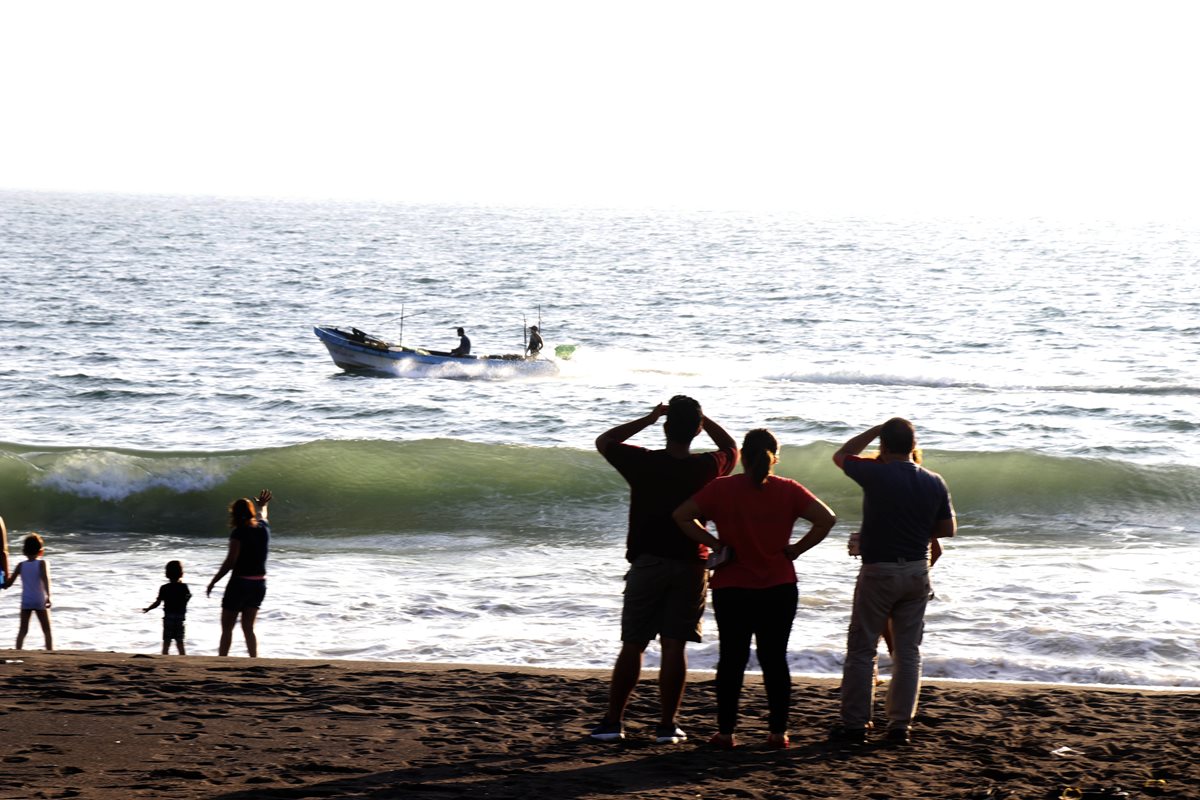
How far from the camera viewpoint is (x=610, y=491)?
20.3m

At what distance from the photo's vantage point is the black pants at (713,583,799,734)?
6.36 metres

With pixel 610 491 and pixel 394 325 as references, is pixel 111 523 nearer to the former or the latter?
pixel 610 491

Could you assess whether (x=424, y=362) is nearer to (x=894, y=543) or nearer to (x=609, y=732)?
(x=609, y=732)

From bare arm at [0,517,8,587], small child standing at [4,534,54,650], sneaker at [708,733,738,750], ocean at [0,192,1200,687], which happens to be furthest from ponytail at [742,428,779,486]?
bare arm at [0,517,8,587]

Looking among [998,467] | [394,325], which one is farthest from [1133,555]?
[394,325]

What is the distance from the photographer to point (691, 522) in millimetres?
6277

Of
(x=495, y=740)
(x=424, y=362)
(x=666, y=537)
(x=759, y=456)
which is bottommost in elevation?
(x=424, y=362)

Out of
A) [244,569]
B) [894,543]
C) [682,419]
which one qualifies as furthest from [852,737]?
[244,569]

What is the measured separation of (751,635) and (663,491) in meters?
0.78

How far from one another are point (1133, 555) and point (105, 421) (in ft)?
65.3

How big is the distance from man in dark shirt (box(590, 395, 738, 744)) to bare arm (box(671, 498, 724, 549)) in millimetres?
123

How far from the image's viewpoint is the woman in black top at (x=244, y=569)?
31.6 feet

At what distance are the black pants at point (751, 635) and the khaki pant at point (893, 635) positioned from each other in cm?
36

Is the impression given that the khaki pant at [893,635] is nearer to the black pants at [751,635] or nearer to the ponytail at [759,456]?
the black pants at [751,635]
